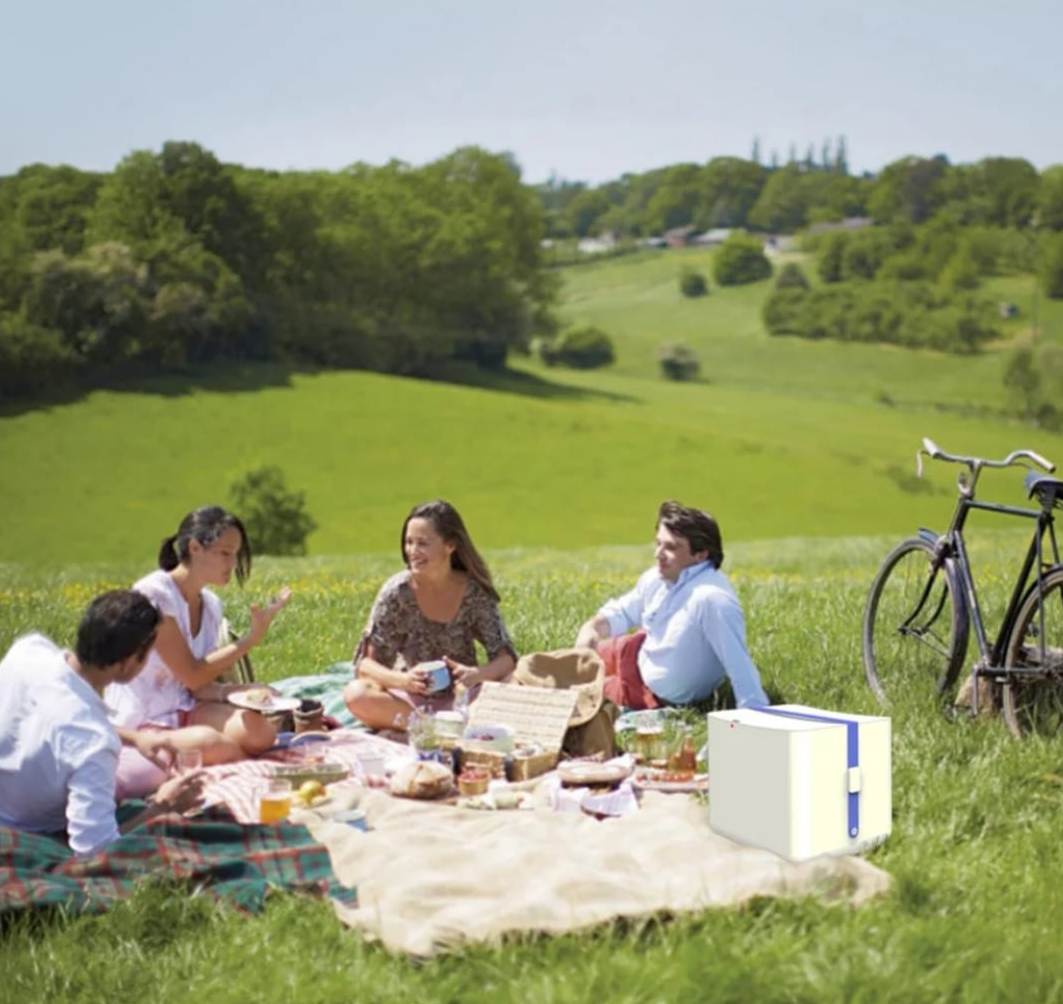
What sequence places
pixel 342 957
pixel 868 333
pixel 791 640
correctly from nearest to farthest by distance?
pixel 342 957 < pixel 791 640 < pixel 868 333

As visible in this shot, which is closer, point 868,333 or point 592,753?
point 592,753

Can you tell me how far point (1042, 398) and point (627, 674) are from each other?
32.7m

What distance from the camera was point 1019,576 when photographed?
20.1 ft

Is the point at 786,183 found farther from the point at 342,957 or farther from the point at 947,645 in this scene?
the point at 342,957

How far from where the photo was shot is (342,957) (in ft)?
13.0

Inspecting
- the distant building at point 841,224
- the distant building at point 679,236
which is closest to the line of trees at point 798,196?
the distant building at point 841,224

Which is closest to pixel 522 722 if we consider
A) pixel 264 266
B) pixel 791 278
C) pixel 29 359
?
pixel 29 359

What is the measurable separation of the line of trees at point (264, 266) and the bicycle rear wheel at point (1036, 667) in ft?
86.7

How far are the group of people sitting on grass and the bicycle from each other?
86 cm

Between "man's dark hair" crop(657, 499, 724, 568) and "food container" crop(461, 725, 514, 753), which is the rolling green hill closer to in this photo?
"man's dark hair" crop(657, 499, 724, 568)

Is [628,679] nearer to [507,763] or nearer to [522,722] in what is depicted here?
[522,722]

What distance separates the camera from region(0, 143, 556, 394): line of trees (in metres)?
30.6

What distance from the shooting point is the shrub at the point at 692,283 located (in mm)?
42250

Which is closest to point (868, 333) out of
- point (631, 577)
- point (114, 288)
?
point (114, 288)
